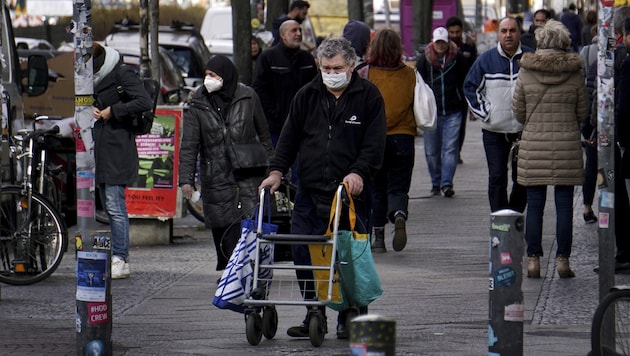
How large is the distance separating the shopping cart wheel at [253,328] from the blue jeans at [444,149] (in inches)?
328

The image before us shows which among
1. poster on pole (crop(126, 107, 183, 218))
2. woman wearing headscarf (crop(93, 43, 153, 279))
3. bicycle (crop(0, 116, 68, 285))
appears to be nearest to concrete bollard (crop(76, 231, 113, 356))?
bicycle (crop(0, 116, 68, 285))

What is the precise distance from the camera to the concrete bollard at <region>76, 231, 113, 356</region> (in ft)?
26.1

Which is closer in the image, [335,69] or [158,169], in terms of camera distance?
[335,69]

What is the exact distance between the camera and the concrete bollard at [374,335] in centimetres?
507

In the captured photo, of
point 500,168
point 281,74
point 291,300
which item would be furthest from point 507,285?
point 281,74

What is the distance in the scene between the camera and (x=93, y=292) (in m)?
7.97

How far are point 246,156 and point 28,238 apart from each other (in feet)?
6.29

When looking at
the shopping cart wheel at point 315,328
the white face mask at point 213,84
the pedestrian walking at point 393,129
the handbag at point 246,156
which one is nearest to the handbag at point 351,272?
the shopping cart wheel at point 315,328

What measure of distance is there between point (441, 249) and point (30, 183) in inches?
136

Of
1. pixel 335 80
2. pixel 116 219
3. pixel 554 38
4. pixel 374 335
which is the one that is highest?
pixel 554 38

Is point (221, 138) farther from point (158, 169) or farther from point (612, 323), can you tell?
point (612, 323)

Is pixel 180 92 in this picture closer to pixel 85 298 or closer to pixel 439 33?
pixel 439 33

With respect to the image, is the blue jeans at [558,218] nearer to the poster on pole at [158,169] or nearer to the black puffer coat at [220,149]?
the black puffer coat at [220,149]

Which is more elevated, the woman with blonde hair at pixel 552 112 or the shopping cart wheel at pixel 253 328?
the woman with blonde hair at pixel 552 112
